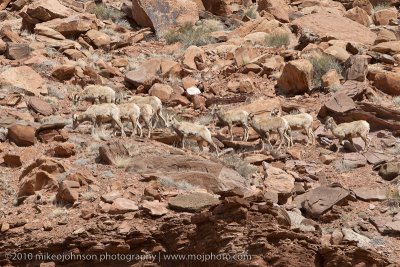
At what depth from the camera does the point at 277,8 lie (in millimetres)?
32562

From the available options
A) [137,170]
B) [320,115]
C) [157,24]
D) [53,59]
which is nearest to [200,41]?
[157,24]

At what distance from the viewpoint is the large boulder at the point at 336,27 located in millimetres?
28328

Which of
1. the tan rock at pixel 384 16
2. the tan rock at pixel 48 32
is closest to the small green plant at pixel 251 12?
the tan rock at pixel 384 16

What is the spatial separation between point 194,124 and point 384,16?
57.3 feet

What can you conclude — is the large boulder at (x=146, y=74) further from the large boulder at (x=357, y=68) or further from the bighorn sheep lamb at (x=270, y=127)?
the large boulder at (x=357, y=68)

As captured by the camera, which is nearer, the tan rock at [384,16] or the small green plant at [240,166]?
the small green plant at [240,166]

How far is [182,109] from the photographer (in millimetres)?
22188

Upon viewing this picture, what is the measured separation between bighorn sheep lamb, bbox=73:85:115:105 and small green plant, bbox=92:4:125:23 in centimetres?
1149

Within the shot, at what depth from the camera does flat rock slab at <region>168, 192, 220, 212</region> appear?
13086 millimetres

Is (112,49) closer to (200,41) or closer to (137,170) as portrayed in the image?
(200,41)

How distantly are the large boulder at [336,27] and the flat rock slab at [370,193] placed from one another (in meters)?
12.8

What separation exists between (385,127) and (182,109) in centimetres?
561

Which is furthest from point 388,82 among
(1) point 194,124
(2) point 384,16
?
(2) point 384,16

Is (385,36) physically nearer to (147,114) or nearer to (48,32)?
→ (48,32)
